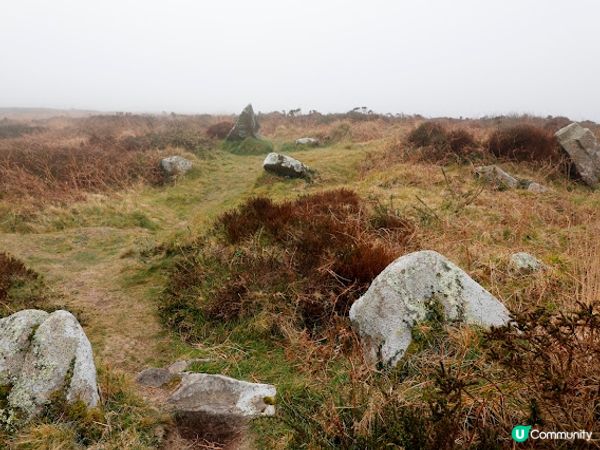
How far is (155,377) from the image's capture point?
405 cm

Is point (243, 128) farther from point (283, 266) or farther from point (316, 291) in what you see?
point (316, 291)

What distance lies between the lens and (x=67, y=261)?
7156 mm

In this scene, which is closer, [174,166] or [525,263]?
[525,263]

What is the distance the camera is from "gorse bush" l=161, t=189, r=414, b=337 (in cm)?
463

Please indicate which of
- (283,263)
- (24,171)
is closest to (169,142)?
(24,171)

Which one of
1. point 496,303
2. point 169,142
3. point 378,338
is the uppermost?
point 169,142

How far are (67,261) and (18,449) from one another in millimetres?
4964

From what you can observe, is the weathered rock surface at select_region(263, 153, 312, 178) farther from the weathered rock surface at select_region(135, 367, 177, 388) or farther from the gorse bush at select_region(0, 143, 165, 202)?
the weathered rock surface at select_region(135, 367, 177, 388)

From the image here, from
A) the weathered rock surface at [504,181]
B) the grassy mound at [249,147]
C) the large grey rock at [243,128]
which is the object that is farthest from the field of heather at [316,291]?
the large grey rock at [243,128]

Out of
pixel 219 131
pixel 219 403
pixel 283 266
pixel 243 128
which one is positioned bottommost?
pixel 219 403

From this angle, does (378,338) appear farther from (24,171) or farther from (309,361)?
(24,171)

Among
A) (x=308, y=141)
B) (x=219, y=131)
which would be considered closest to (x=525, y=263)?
(x=308, y=141)

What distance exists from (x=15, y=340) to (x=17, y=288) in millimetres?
2381

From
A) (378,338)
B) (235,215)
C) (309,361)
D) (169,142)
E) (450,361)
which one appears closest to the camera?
(450,361)
